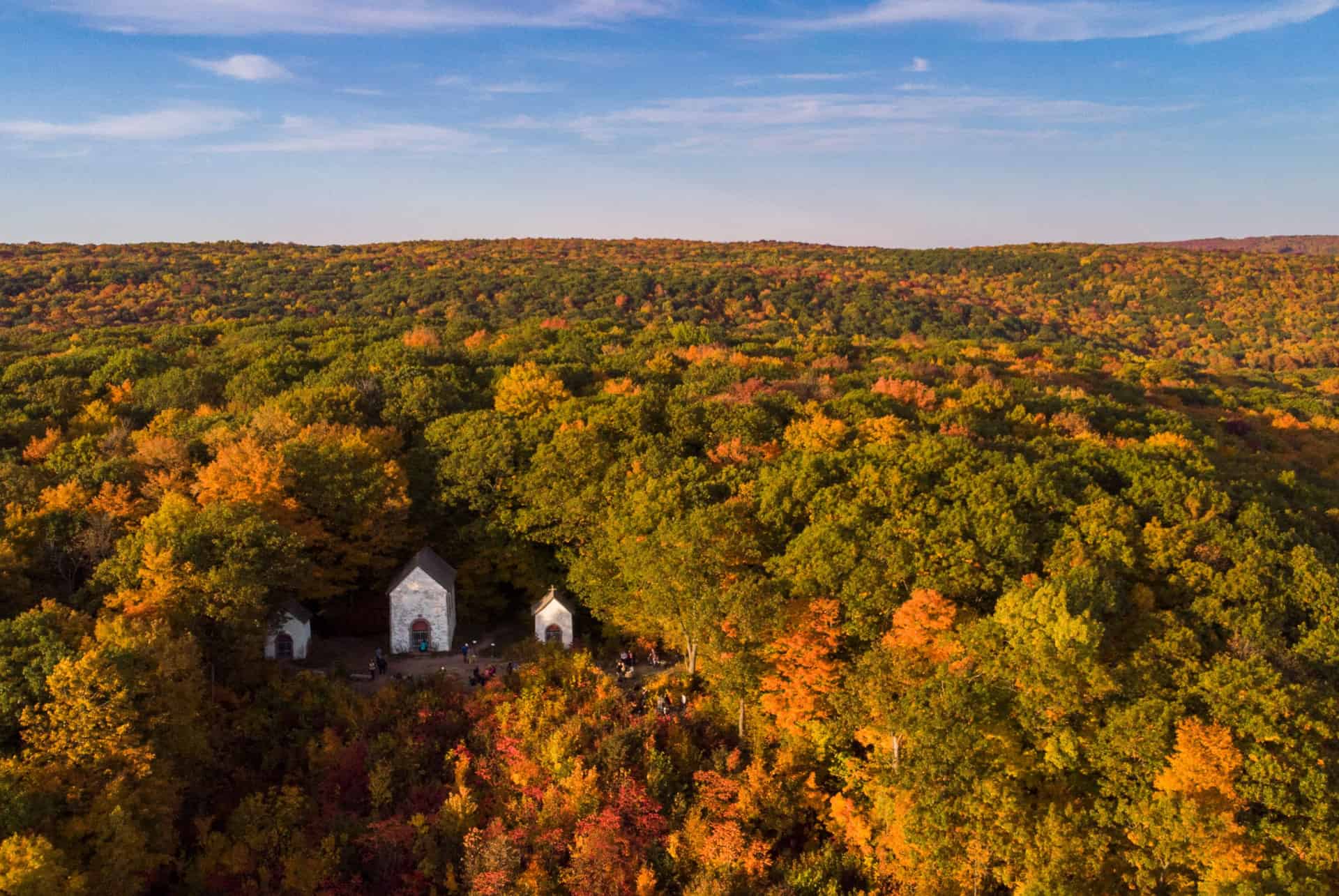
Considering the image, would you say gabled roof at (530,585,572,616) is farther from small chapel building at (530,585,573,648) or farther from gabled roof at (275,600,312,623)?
gabled roof at (275,600,312,623)

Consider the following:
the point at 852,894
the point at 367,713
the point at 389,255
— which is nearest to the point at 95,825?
the point at 367,713

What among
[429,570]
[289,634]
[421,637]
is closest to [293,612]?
[289,634]

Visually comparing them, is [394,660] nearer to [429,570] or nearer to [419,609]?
[419,609]

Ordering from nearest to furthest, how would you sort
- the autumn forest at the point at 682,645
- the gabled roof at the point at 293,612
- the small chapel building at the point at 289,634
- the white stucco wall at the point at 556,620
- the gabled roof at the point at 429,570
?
the autumn forest at the point at 682,645 < the gabled roof at the point at 293,612 < the small chapel building at the point at 289,634 < the gabled roof at the point at 429,570 < the white stucco wall at the point at 556,620

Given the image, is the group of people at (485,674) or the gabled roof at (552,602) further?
the gabled roof at (552,602)

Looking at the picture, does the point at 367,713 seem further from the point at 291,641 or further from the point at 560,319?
the point at 560,319

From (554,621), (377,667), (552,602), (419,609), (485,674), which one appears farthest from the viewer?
(554,621)

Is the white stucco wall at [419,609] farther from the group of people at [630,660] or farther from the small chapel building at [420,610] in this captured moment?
the group of people at [630,660]

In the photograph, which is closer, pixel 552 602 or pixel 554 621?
pixel 552 602

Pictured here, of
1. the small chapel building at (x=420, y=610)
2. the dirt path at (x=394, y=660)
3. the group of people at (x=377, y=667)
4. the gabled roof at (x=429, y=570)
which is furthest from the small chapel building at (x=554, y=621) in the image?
the group of people at (x=377, y=667)

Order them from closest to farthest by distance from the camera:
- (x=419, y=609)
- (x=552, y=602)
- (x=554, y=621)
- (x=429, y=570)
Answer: (x=419, y=609) → (x=429, y=570) → (x=552, y=602) → (x=554, y=621)
